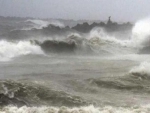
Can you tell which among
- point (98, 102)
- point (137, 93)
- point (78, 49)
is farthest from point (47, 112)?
point (78, 49)

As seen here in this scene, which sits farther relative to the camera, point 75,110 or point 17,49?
point 17,49

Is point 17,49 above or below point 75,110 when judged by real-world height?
above

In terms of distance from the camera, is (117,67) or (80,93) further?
(117,67)

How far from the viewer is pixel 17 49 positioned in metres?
24.1

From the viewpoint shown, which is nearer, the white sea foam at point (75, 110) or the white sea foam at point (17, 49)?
the white sea foam at point (75, 110)

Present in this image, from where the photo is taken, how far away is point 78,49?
26125 mm

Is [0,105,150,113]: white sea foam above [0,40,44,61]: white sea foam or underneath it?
underneath

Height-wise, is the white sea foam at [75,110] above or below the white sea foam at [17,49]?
below

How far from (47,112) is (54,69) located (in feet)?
23.4

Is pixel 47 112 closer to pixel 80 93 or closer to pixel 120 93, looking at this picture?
pixel 80 93

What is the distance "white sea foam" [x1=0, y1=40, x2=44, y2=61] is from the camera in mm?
22297

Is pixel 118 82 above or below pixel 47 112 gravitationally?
above

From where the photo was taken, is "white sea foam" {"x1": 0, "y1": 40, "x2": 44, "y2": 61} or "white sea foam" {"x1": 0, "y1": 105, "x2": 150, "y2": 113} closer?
"white sea foam" {"x1": 0, "y1": 105, "x2": 150, "y2": 113}

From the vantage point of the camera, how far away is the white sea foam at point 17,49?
878 inches
